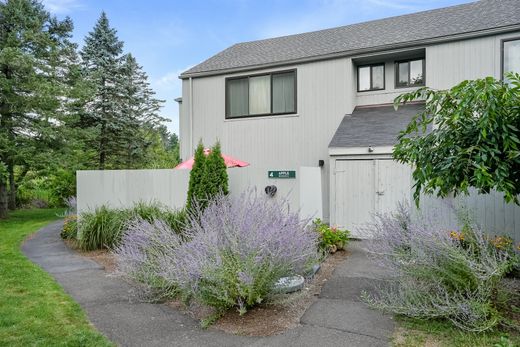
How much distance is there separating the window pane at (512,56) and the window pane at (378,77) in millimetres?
3005

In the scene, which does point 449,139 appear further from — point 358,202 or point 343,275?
point 358,202

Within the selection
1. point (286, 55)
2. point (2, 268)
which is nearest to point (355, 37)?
point (286, 55)

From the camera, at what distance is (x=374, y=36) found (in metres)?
11.4

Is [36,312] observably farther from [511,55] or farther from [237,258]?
[511,55]

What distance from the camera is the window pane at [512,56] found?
355 inches

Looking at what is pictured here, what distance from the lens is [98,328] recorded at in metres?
3.94

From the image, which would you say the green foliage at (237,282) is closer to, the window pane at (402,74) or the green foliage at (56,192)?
the window pane at (402,74)

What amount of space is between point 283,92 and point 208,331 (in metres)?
8.91

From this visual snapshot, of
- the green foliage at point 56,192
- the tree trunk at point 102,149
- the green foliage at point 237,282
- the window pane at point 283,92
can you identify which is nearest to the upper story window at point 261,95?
the window pane at point 283,92

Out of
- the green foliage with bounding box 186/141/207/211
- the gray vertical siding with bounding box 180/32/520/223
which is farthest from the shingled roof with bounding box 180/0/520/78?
the green foliage with bounding box 186/141/207/211

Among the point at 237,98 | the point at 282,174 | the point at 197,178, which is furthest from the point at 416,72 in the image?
the point at 197,178

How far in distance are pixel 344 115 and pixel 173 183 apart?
17.0 ft

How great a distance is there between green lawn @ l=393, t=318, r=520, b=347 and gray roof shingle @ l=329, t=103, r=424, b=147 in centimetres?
564

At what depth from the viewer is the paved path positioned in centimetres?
364
